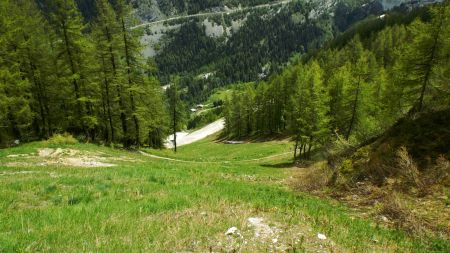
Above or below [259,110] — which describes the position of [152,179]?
above

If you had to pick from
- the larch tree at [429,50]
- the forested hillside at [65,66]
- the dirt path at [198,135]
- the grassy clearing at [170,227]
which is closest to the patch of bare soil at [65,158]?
the forested hillside at [65,66]

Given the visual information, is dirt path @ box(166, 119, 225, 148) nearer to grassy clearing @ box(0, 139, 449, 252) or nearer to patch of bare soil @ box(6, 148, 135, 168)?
patch of bare soil @ box(6, 148, 135, 168)

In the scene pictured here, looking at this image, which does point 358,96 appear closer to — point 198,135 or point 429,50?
point 429,50

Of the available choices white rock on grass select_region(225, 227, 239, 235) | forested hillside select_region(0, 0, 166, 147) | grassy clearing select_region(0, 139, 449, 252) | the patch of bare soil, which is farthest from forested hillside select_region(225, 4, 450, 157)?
forested hillside select_region(0, 0, 166, 147)

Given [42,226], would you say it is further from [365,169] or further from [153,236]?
[365,169]

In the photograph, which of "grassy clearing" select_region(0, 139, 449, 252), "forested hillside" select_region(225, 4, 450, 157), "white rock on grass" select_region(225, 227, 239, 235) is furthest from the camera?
"forested hillside" select_region(225, 4, 450, 157)

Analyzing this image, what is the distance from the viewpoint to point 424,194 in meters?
10.8

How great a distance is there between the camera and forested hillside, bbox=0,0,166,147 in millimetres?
32875

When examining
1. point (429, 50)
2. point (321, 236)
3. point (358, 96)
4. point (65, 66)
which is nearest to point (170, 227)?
point (321, 236)

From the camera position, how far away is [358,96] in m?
48.9

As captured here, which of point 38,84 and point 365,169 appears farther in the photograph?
point 38,84

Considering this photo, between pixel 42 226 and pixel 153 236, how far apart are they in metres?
2.52

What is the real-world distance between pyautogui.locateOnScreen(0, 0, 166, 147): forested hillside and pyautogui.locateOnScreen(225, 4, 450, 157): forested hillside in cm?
2420

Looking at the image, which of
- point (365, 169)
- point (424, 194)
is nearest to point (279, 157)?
point (365, 169)
